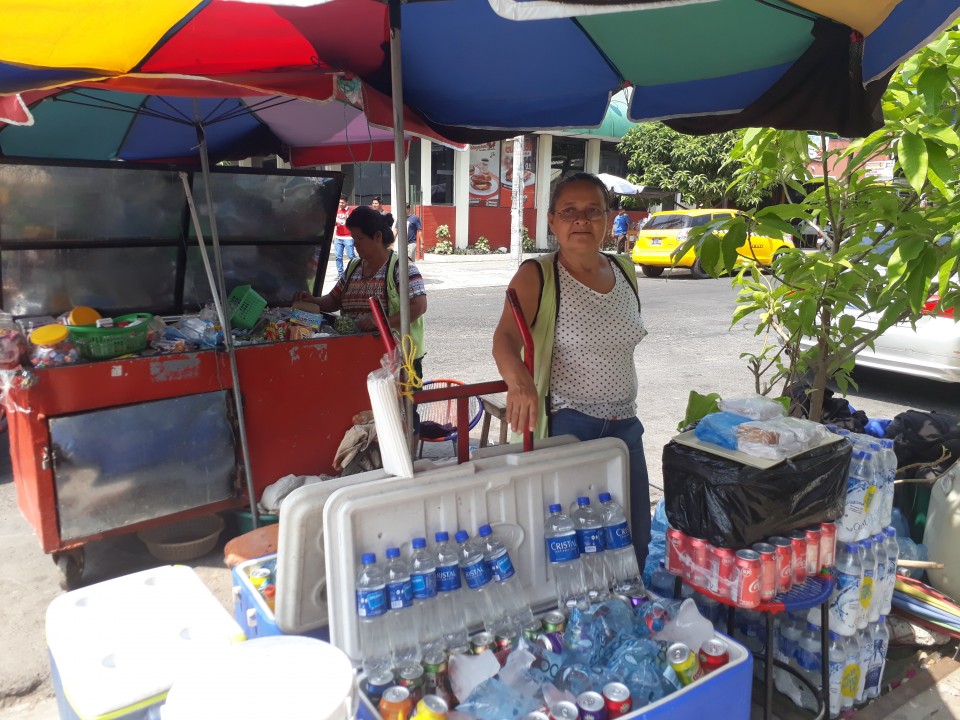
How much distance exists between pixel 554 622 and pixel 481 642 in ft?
0.70

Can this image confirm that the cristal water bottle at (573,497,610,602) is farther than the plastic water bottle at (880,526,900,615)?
No

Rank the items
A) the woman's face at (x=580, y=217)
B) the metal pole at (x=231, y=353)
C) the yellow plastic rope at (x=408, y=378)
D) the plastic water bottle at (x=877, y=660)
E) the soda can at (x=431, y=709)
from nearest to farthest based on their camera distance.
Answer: the soda can at (x=431, y=709) → the yellow plastic rope at (x=408, y=378) → the woman's face at (x=580, y=217) → the plastic water bottle at (x=877, y=660) → the metal pole at (x=231, y=353)

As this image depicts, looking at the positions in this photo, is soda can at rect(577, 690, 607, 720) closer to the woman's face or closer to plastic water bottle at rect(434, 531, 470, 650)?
plastic water bottle at rect(434, 531, 470, 650)

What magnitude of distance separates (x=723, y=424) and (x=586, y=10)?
4.33 feet

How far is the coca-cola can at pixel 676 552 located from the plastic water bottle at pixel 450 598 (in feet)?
2.35

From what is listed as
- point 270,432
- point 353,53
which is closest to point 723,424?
point 353,53

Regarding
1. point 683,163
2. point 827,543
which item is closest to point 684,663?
point 827,543

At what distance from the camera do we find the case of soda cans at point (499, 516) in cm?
165

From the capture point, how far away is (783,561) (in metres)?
2.00

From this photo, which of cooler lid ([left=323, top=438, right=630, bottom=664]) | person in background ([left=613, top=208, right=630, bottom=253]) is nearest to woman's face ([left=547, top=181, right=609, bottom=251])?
cooler lid ([left=323, top=438, right=630, bottom=664])

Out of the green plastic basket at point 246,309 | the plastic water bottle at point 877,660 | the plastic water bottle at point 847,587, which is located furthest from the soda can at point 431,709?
the green plastic basket at point 246,309

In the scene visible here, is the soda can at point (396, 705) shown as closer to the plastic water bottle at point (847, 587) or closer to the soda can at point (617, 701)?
the soda can at point (617, 701)

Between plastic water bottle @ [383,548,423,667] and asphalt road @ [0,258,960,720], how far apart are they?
5.97 ft

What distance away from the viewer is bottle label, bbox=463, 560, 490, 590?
67.7 inches
